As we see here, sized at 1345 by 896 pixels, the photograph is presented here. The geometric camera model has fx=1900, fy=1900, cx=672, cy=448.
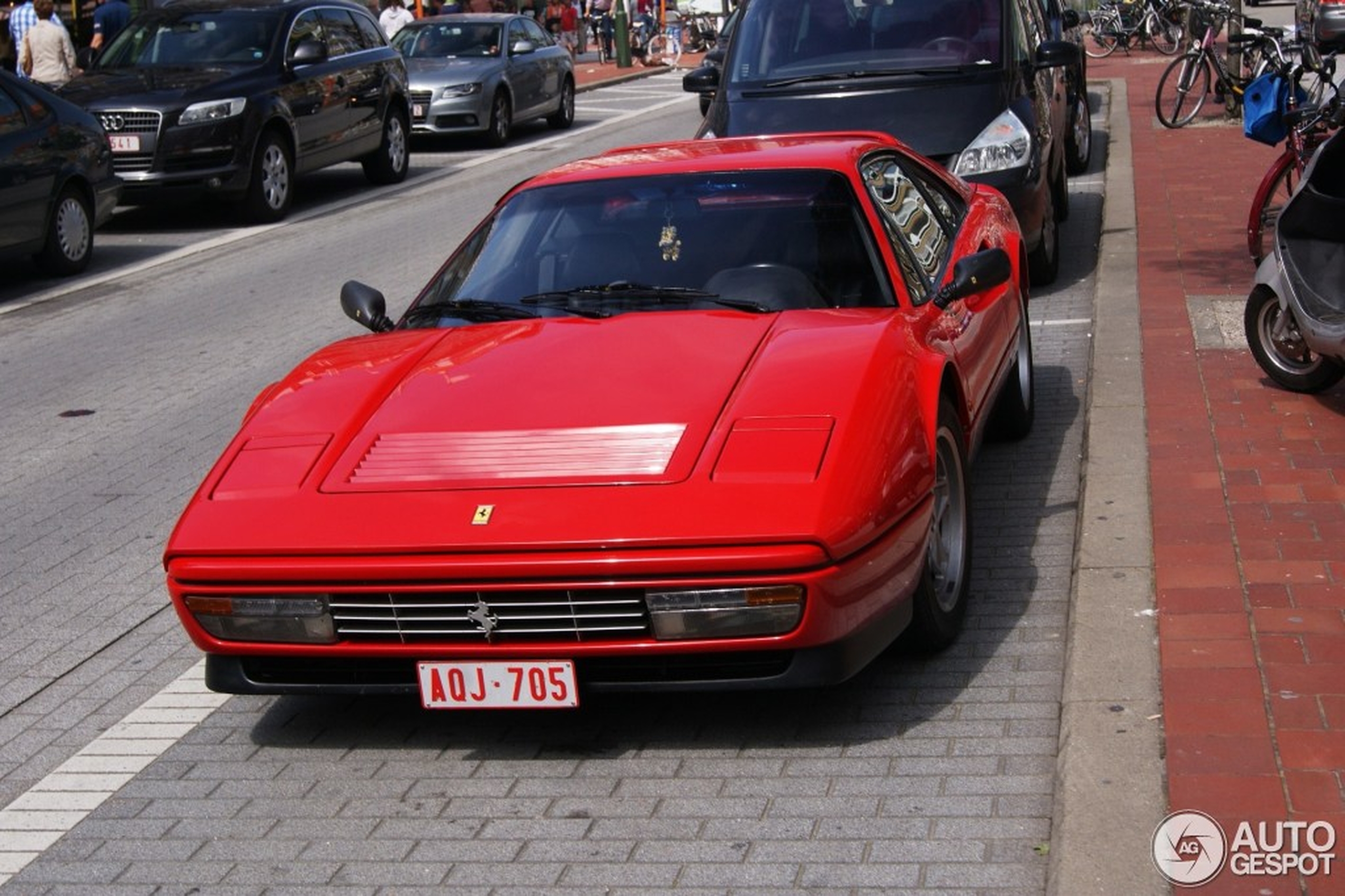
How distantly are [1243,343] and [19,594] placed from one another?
18.5 ft

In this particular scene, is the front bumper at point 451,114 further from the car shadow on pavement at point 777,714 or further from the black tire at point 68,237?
the car shadow on pavement at point 777,714

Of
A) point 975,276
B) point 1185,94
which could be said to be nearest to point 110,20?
point 1185,94

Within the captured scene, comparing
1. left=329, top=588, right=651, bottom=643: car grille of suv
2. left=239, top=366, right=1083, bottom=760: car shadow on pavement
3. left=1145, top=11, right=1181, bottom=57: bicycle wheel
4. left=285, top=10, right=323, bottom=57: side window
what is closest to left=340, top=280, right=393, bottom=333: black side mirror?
left=239, top=366, right=1083, bottom=760: car shadow on pavement

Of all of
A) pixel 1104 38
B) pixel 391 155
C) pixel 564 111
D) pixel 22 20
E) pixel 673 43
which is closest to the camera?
pixel 391 155

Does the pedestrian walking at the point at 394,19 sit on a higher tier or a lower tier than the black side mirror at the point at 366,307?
lower

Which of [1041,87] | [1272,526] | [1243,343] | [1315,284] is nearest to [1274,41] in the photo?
[1041,87]

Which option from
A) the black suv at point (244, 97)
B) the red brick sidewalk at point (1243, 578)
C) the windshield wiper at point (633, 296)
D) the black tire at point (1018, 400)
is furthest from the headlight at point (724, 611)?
the black suv at point (244, 97)

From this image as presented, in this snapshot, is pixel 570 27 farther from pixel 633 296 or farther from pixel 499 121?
pixel 633 296

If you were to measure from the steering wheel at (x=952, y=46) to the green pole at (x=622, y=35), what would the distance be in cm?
2813

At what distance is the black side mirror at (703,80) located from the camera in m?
12.6

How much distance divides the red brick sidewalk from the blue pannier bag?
1129 millimetres

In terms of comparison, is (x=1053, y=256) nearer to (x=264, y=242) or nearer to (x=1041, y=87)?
(x=1041, y=87)

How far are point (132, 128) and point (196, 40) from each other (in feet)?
5.98

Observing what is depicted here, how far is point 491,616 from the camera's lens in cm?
461
